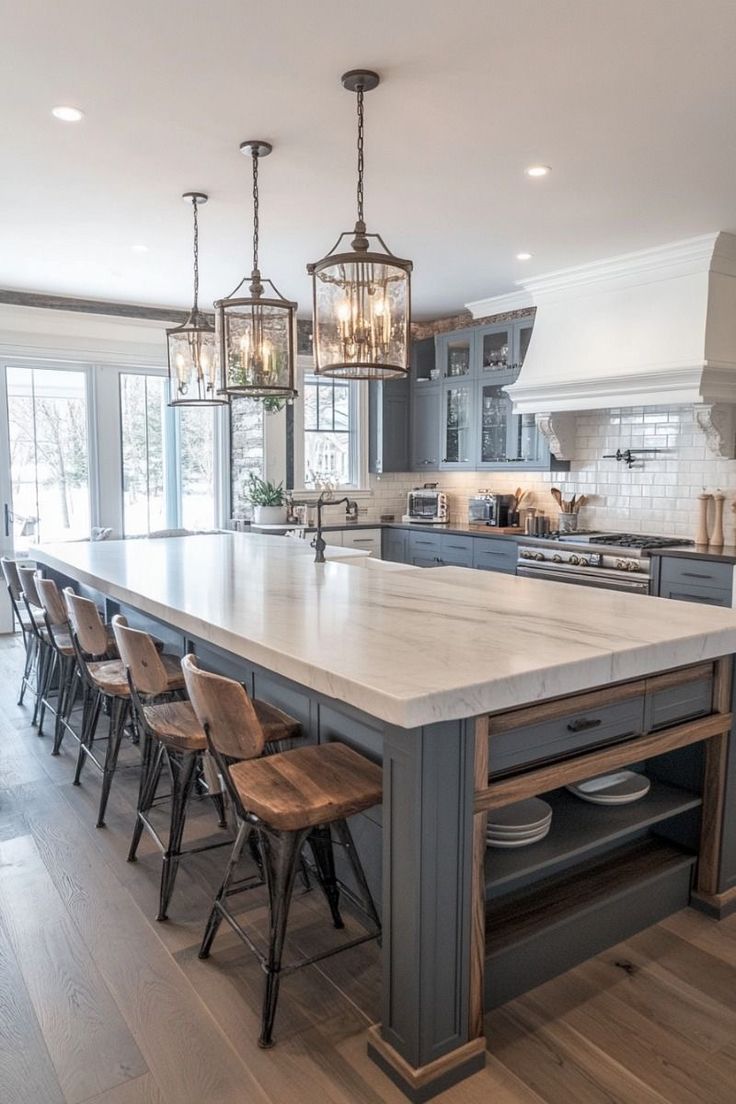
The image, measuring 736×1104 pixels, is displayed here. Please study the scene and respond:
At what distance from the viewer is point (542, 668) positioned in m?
1.76

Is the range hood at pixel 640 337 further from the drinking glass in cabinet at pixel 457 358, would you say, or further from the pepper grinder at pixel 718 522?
the drinking glass in cabinet at pixel 457 358

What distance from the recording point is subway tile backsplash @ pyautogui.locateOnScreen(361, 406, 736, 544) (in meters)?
5.40

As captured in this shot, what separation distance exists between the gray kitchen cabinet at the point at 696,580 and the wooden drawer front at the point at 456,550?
1.80 meters

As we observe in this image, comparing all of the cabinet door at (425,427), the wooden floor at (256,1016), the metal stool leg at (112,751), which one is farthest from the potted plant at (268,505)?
the wooden floor at (256,1016)

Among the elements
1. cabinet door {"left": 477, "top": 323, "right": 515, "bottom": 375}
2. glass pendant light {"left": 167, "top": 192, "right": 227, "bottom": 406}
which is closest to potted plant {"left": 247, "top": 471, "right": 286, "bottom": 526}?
cabinet door {"left": 477, "top": 323, "right": 515, "bottom": 375}

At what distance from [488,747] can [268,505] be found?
528 cm

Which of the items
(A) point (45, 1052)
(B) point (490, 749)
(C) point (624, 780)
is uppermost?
(B) point (490, 749)

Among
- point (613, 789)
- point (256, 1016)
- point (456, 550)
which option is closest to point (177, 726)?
point (256, 1016)

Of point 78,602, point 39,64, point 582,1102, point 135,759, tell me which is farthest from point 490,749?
point 39,64

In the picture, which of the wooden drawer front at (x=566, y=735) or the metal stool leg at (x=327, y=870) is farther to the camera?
the metal stool leg at (x=327, y=870)

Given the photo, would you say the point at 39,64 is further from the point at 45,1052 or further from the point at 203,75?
the point at 45,1052

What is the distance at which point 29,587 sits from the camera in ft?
13.8

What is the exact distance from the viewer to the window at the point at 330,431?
24.6 ft

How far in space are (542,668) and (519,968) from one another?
88 cm
